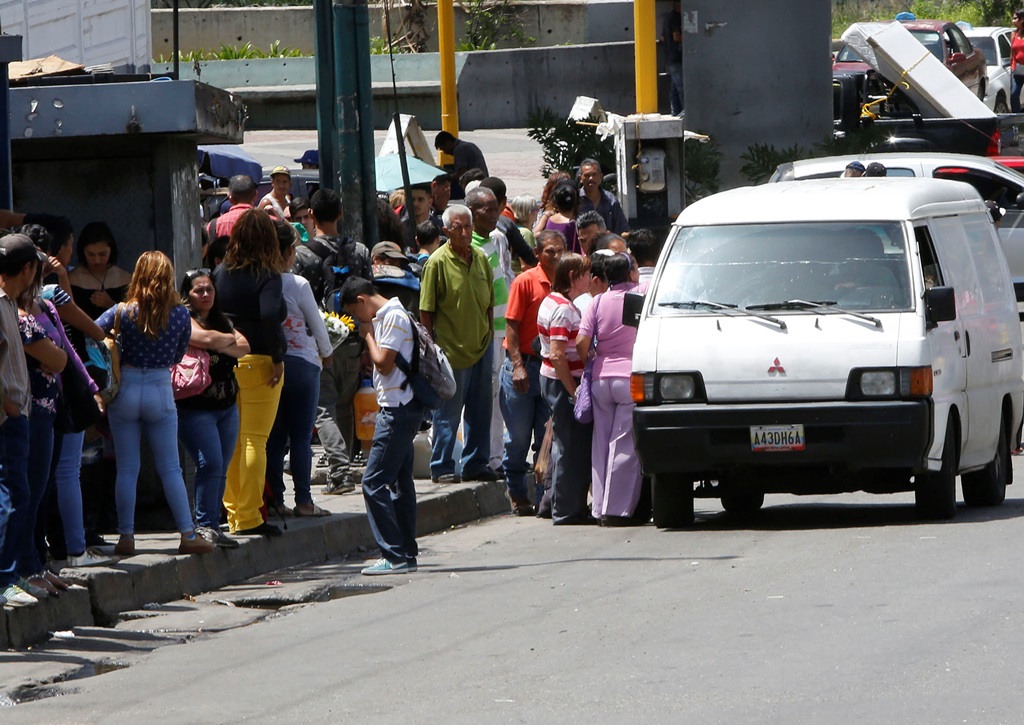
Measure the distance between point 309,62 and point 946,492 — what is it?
24780mm

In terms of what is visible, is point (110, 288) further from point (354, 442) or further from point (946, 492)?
point (946, 492)

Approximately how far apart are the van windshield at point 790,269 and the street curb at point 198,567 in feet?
7.37

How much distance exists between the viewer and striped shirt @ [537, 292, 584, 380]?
37.4 feet

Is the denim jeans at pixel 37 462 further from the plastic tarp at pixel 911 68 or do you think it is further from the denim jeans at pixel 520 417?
the plastic tarp at pixel 911 68

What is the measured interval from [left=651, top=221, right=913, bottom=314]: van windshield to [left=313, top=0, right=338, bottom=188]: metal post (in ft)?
10.5

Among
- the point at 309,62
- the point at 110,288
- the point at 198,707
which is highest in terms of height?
the point at 309,62

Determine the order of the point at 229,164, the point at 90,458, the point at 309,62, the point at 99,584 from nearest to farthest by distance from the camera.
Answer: the point at 99,584 < the point at 90,458 < the point at 229,164 < the point at 309,62

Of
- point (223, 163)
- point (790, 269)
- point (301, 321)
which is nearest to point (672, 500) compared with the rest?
point (790, 269)

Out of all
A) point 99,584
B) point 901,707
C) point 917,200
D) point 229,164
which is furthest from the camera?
point 229,164

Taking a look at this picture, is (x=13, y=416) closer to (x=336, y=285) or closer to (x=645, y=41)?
(x=336, y=285)

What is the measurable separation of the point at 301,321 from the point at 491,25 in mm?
25366

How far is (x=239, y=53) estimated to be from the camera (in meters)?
35.1

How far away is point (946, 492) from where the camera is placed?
34.6ft

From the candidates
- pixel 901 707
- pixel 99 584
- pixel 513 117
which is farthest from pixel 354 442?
pixel 513 117
